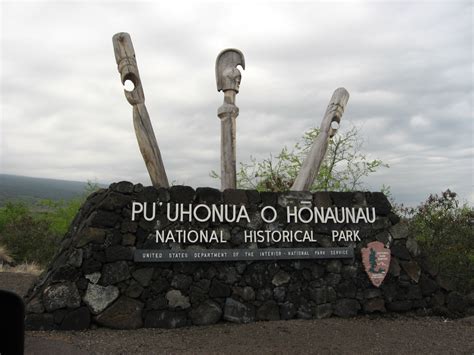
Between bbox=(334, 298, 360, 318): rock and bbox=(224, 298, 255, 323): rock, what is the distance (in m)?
1.30

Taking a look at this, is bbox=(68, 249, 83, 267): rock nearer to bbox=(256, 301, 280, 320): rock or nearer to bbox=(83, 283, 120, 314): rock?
bbox=(83, 283, 120, 314): rock

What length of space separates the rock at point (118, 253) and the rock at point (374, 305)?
3528mm

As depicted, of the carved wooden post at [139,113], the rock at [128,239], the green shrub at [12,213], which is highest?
the carved wooden post at [139,113]

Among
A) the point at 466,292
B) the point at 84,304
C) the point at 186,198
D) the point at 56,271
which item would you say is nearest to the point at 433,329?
the point at 466,292

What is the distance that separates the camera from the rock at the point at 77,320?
5574mm

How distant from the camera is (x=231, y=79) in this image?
298 inches

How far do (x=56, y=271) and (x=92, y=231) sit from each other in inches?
26.0

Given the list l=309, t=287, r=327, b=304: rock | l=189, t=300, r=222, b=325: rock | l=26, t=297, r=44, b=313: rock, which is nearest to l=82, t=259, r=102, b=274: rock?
l=26, t=297, r=44, b=313: rock

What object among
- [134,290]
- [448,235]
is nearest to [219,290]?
[134,290]

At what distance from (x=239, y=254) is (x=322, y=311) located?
1.50m

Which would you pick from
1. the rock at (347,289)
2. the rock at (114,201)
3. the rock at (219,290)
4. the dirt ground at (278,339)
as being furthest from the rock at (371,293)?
the rock at (114,201)

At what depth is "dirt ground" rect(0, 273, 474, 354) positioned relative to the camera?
5.02 meters

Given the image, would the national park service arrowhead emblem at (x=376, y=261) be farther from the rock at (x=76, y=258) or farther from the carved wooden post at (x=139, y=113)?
the rock at (x=76, y=258)

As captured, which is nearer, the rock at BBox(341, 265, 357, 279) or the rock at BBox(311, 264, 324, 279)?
the rock at BBox(311, 264, 324, 279)
